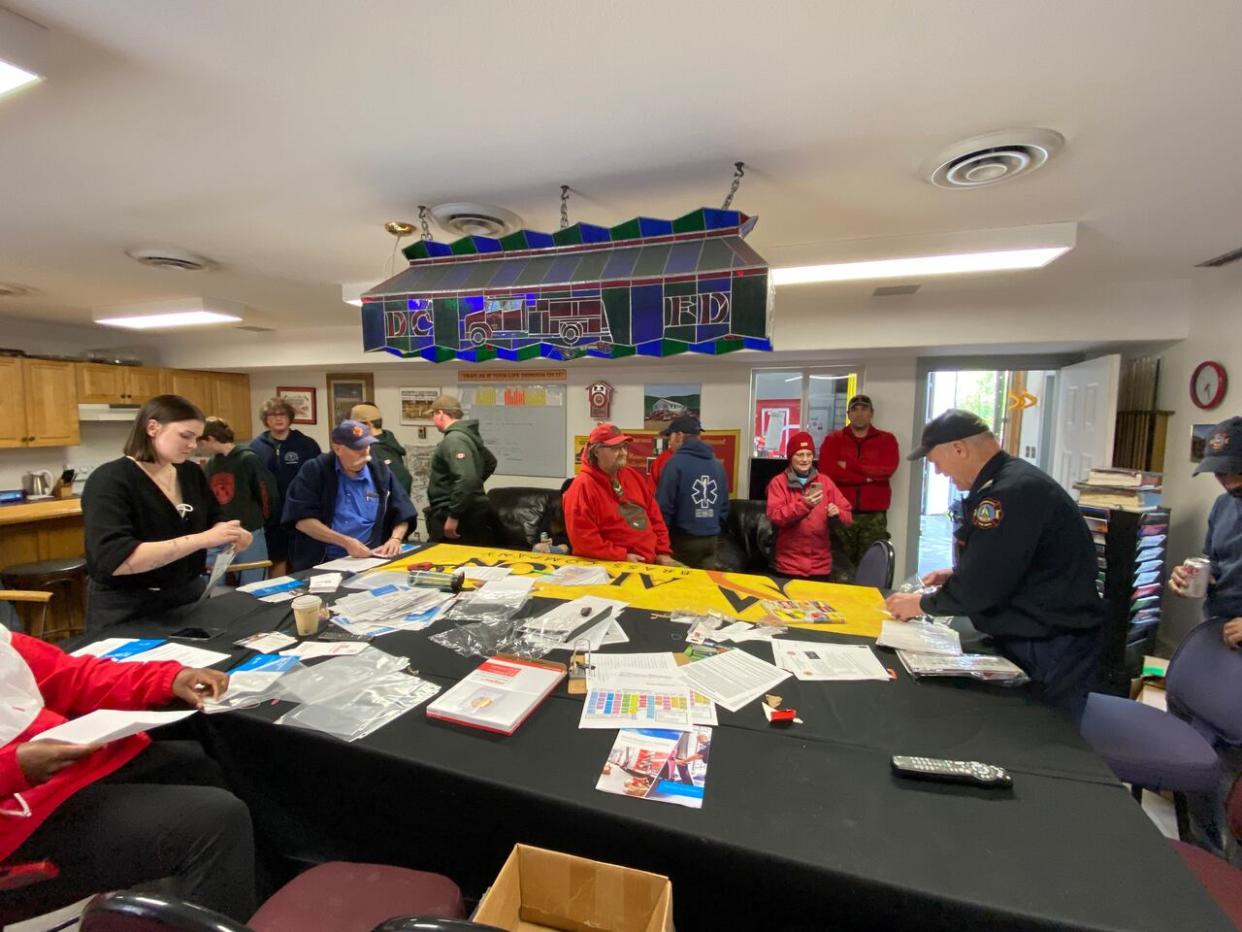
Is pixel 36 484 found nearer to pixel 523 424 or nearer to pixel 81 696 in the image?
pixel 523 424

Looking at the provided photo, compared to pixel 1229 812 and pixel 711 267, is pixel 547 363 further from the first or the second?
pixel 1229 812

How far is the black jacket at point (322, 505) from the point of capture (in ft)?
8.99

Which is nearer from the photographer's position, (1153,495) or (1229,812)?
(1229,812)

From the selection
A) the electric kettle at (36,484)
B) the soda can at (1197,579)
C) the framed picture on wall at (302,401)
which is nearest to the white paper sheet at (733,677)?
the soda can at (1197,579)

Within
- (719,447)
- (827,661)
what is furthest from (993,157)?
(719,447)

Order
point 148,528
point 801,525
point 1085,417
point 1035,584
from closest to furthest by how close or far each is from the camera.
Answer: point 1035,584 → point 148,528 → point 801,525 → point 1085,417

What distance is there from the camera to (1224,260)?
9.62 feet

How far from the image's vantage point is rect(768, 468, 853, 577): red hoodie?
12.4 ft

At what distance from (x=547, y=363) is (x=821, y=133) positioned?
4061 mm

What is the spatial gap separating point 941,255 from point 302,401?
6776 millimetres

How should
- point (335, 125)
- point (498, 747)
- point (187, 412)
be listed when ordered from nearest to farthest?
point (498, 747)
point (335, 125)
point (187, 412)

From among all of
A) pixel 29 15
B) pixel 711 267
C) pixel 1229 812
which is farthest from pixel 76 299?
pixel 1229 812

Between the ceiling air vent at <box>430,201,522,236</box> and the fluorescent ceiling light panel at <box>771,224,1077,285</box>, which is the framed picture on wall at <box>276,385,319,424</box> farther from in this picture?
the fluorescent ceiling light panel at <box>771,224,1077,285</box>

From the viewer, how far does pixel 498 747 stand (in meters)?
1.25
